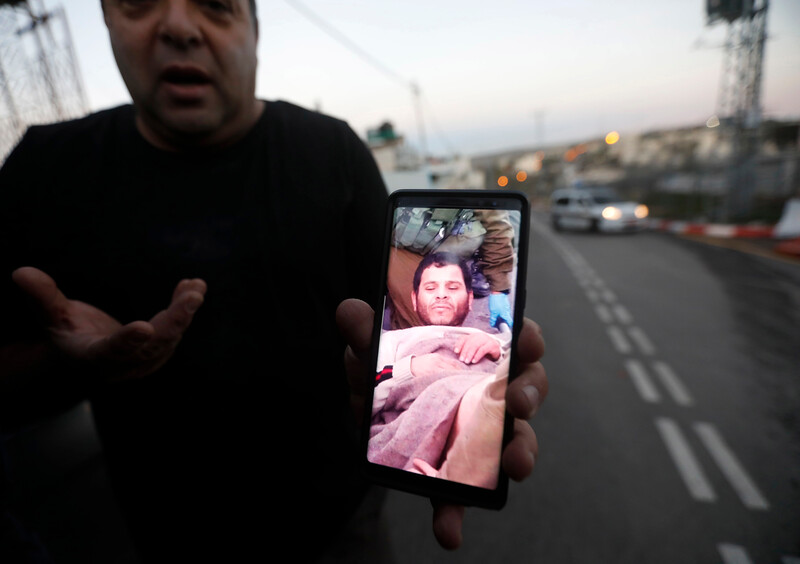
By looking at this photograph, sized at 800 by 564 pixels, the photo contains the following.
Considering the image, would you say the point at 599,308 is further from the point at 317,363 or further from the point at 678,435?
the point at 317,363

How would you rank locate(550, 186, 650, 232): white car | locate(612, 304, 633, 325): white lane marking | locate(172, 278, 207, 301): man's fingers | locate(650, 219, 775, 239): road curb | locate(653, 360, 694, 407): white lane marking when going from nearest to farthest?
locate(172, 278, 207, 301): man's fingers < locate(653, 360, 694, 407): white lane marking < locate(612, 304, 633, 325): white lane marking < locate(650, 219, 775, 239): road curb < locate(550, 186, 650, 232): white car

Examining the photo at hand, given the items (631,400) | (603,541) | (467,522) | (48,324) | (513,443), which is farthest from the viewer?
(631,400)

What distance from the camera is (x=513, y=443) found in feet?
3.13

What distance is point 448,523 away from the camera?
936 mm

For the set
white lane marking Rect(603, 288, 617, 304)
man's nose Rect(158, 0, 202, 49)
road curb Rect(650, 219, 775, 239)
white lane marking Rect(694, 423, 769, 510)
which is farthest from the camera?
road curb Rect(650, 219, 775, 239)

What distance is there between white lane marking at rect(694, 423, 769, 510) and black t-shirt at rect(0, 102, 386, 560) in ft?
9.67

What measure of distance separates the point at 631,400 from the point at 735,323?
3.11 metres

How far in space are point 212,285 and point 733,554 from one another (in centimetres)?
308

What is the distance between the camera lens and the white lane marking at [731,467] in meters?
2.76

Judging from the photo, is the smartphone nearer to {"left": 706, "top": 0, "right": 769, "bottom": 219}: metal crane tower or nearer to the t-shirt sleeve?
the t-shirt sleeve

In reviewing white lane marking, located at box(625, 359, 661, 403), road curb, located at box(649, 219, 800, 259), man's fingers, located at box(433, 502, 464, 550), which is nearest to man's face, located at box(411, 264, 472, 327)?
man's fingers, located at box(433, 502, 464, 550)

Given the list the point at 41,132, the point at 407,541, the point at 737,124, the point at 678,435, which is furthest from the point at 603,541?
the point at 737,124

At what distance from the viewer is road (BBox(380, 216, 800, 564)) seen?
2.50 meters

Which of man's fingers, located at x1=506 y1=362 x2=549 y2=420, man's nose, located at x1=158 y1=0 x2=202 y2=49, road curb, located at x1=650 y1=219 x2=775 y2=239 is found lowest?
road curb, located at x1=650 y1=219 x2=775 y2=239
